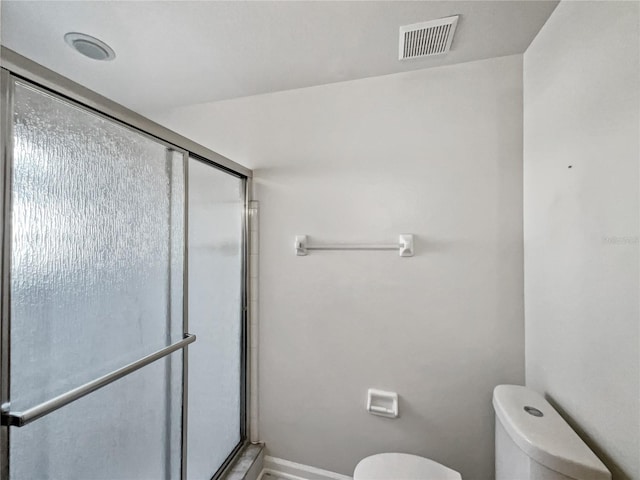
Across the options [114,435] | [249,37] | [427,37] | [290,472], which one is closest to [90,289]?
[114,435]

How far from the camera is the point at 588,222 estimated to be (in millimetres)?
847

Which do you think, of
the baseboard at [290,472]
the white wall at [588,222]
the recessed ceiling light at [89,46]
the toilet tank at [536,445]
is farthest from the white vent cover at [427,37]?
the baseboard at [290,472]

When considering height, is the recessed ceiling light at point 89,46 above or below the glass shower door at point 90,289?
above

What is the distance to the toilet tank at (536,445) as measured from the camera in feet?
2.43

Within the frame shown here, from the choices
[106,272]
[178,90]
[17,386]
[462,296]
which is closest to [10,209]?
[106,272]

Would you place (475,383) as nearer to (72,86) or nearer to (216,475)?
(216,475)

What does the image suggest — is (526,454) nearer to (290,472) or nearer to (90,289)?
(290,472)

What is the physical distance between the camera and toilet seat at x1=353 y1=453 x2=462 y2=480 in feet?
3.59

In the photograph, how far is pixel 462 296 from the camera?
133cm

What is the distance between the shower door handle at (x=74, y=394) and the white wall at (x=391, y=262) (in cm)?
69

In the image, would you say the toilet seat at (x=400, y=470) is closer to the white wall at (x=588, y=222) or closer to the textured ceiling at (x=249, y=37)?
the white wall at (x=588, y=222)

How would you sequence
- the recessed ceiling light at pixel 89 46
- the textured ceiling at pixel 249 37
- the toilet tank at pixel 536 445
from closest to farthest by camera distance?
1. the toilet tank at pixel 536 445
2. the textured ceiling at pixel 249 37
3. the recessed ceiling light at pixel 89 46

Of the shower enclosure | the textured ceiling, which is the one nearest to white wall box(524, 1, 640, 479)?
the textured ceiling

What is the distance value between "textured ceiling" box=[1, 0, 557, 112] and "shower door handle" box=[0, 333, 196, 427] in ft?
4.19
